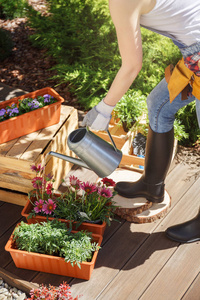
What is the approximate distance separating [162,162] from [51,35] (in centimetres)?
246

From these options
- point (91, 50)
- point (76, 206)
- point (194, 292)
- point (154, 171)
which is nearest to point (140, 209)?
point (154, 171)

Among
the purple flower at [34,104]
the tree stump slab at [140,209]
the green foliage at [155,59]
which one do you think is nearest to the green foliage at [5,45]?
the green foliage at [155,59]

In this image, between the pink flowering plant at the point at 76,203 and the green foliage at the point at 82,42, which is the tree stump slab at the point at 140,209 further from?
the green foliage at the point at 82,42

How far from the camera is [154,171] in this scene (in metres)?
2.57

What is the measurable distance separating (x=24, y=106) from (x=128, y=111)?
92 centimetres

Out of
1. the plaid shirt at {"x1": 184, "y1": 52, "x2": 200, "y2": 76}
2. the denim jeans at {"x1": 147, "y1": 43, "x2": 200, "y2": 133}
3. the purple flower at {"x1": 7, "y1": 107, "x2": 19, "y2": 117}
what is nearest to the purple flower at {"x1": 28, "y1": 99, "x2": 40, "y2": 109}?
the purple flower at {"x1": 7, "y1": 107, "x2": 19, "y2": 117}

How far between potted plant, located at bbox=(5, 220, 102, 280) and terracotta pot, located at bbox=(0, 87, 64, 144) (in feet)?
2.34

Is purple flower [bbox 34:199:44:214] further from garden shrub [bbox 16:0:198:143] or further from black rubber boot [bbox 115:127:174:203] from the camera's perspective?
garden shrub [bbox 16:0:198:143]

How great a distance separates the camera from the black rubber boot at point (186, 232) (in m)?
2.51

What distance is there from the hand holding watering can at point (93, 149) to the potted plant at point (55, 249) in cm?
41

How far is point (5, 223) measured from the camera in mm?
2664

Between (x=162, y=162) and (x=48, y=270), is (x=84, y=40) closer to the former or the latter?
(x=162, y=162)

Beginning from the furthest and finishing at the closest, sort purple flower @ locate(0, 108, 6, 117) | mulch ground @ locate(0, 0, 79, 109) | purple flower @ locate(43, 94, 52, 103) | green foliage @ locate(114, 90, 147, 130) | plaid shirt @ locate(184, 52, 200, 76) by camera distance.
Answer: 1. mulch ground @ locate(0, 0, 79, 109)
2. green foliage @ locate(114, 90, 147, 130)
3. purple flower @ locate(43, 94, 52, 103)
4. purple flower @ locate(0, 108, 6, 117)
5. plaid shirt @ locate(184, 52, 200, 76)

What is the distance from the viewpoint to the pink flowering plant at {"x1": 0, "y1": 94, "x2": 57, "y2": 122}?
2.64 meters
